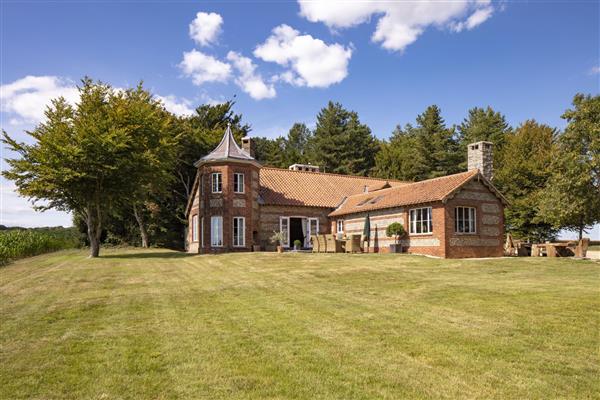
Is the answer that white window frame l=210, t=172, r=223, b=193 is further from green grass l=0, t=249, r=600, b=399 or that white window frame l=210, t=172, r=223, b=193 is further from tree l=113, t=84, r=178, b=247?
green grass l=0, t=249, r=600, b=399

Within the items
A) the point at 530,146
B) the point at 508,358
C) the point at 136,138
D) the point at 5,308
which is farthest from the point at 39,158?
the point at 530,146

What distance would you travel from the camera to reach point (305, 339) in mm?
6996

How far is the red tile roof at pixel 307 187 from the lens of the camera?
30.8 metres

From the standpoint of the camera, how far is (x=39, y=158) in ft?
73.9

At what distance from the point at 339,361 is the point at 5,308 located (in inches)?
315

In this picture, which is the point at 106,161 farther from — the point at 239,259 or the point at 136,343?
the point at 136,343

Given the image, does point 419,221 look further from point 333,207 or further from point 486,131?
point 486,131

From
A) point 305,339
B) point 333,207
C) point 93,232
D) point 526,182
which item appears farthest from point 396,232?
point 526,182

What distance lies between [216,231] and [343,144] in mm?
33941

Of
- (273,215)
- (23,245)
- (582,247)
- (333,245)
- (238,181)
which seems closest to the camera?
(582,247)

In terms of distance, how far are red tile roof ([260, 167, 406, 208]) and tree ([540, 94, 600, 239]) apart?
11032mm

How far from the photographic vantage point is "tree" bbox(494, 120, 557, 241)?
3578 cm

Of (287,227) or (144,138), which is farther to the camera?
(287,227)

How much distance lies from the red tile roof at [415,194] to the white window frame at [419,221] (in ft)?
1.88
